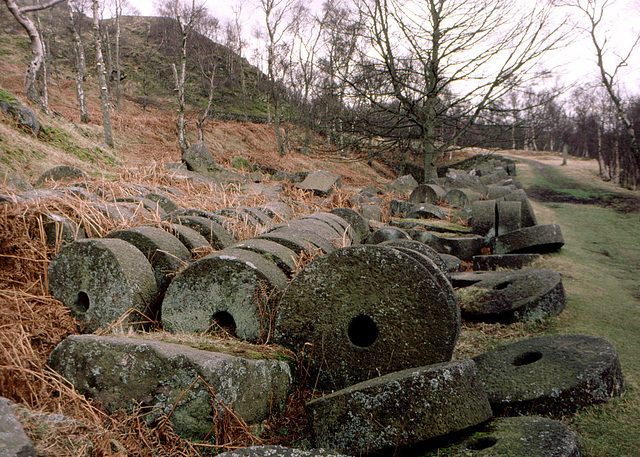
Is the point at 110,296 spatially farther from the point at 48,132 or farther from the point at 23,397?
the point at 48,132

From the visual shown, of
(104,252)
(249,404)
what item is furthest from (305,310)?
(104,252)

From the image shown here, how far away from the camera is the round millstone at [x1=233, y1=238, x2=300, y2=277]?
142 inches

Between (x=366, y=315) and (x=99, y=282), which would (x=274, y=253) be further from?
(x=99, y=282)

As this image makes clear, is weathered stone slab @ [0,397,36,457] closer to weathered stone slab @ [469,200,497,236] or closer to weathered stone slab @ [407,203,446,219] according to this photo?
weathered stone slab @ [469,200,497,236]

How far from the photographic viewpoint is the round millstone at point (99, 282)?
3.18 m

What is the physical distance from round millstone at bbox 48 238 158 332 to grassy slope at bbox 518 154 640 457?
3205 mm

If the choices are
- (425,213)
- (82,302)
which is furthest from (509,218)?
(82,302)

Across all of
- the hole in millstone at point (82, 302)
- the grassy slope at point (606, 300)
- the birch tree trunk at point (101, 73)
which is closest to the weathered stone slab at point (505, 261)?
the grassy slope at point (606, 300)

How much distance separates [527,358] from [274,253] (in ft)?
7.39

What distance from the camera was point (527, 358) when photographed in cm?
332

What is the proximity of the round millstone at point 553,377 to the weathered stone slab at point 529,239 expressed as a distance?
3596 mm

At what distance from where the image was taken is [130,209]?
5.03 meters

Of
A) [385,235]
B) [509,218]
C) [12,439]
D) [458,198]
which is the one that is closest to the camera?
[12,439]

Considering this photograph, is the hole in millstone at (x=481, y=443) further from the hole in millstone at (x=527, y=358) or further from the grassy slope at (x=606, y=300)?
the hole in millstone at (x=527, y=358)
